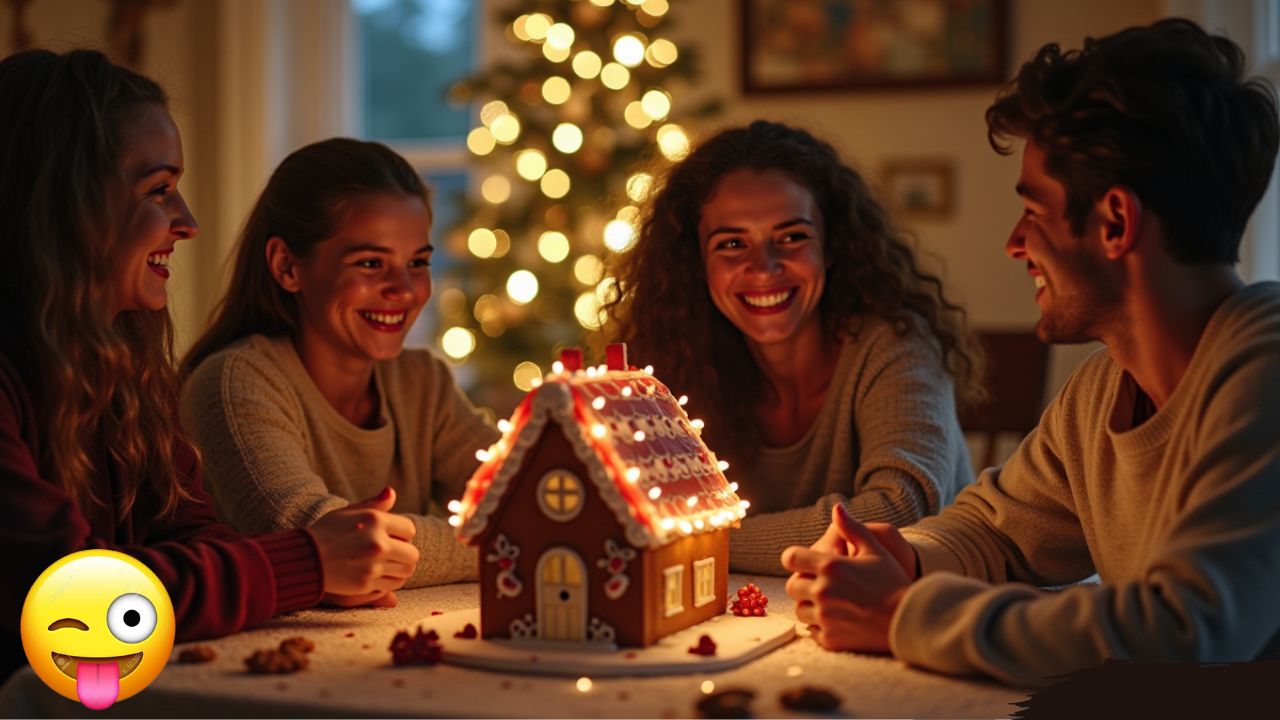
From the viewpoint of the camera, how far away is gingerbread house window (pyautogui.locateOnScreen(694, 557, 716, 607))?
4.76ft

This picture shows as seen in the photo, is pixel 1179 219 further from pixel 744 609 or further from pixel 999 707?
pixel 744 609

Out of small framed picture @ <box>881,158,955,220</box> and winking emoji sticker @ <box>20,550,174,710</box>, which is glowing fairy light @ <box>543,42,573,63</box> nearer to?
small framed picture @ <box>881,158,955,220</box>

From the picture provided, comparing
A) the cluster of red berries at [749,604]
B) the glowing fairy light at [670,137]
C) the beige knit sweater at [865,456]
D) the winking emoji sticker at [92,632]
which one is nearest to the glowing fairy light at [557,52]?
the glowing fairy light at [670,137]

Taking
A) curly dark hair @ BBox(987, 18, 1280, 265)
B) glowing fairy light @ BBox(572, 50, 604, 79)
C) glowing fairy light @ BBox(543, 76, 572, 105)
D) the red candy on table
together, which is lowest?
the red candy on table

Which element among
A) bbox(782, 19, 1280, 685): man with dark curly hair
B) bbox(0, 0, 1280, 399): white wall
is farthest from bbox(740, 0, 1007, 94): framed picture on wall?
bbox(782, 19, 1280, 685): man with dark curly hair

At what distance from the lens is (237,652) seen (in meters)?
1.35

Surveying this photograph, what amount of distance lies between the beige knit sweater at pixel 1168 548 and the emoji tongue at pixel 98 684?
75cm

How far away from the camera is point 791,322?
7.14ft

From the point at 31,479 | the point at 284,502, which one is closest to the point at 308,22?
the point at 284,502

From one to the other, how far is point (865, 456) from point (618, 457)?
0.82 meters

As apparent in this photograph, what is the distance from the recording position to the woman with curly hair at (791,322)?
2.13 metres

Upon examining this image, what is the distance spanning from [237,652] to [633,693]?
45 cm

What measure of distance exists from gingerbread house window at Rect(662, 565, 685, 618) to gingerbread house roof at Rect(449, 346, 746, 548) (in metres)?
0.04

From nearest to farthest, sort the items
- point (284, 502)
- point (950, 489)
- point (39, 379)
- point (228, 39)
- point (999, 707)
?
1. point (999, 707)
2. point (39, 379)
3. point (284, 502)
4. point (950, 489)
5. point (228, 39)
